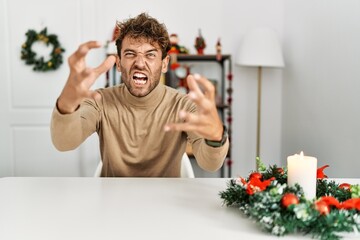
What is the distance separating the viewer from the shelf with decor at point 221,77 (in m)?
2.92

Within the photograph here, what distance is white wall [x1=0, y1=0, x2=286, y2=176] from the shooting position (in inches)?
119

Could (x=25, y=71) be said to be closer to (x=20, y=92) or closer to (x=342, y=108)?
(x=20, y=92)

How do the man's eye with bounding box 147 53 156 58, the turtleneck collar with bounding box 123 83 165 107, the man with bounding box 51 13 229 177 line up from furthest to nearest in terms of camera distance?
the turtleneck collar with bounding box 123 83 165 107
the man's eye with bounding box 147 53 156 58
the man with bounding box 51 13 229 177

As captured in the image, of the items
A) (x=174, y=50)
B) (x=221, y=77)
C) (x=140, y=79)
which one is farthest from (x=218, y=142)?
(x=221, y=77)

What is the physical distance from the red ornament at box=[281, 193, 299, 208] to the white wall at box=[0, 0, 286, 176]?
2.51 metres

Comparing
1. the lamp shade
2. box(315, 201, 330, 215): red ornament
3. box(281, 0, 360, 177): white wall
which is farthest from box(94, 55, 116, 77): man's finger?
the lamp shade

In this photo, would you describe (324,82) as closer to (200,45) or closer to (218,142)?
(200,45)

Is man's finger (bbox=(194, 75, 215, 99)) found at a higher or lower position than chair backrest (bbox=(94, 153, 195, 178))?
higher

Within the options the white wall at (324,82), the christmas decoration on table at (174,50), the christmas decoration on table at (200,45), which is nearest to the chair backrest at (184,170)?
the white wall at (324,82)

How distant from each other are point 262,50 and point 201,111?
2.14 metres

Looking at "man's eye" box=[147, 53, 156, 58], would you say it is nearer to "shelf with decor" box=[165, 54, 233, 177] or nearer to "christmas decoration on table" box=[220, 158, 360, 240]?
"christmas decoration on table" box=[220, 158, 360, 240]

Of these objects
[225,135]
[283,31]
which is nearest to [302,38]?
[283,31]

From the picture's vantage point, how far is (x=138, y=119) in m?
1.38

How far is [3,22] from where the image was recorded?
3.02m
